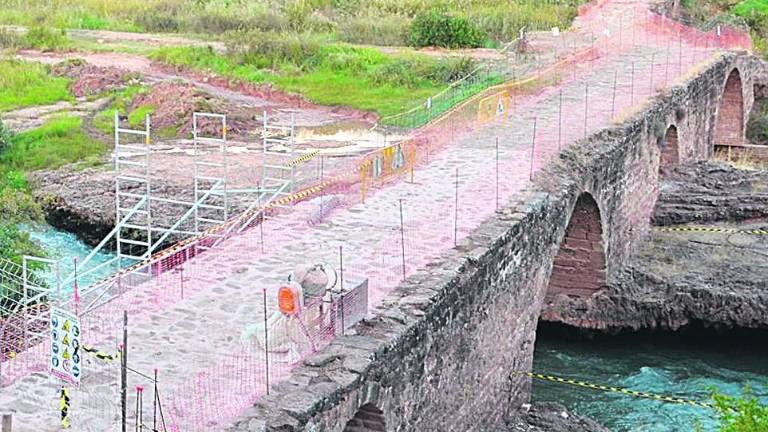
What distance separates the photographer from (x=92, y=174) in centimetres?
3291

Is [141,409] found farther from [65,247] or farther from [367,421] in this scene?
[65,247]

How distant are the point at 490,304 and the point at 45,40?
3341cm

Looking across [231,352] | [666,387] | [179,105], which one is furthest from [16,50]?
[231,352]

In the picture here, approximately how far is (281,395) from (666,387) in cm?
1195

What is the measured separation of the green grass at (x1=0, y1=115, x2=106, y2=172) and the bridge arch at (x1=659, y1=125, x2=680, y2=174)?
14.6m

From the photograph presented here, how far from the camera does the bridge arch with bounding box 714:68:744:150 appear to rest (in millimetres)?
A: 37375

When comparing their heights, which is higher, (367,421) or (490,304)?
(490,304)

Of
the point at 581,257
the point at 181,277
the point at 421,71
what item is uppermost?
the point at 421,71

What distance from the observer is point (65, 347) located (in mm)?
12070

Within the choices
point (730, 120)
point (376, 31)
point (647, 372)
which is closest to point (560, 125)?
point (647, 372)

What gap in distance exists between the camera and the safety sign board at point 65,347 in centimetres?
1177

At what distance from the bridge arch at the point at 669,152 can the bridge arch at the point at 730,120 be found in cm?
683

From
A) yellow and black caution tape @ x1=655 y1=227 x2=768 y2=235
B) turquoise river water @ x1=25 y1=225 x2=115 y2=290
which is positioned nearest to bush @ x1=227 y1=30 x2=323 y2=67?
turquoise river water @ x1=25 y1=225 x2=115 y2=290

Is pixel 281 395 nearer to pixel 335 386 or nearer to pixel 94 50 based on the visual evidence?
pixel 335 386
